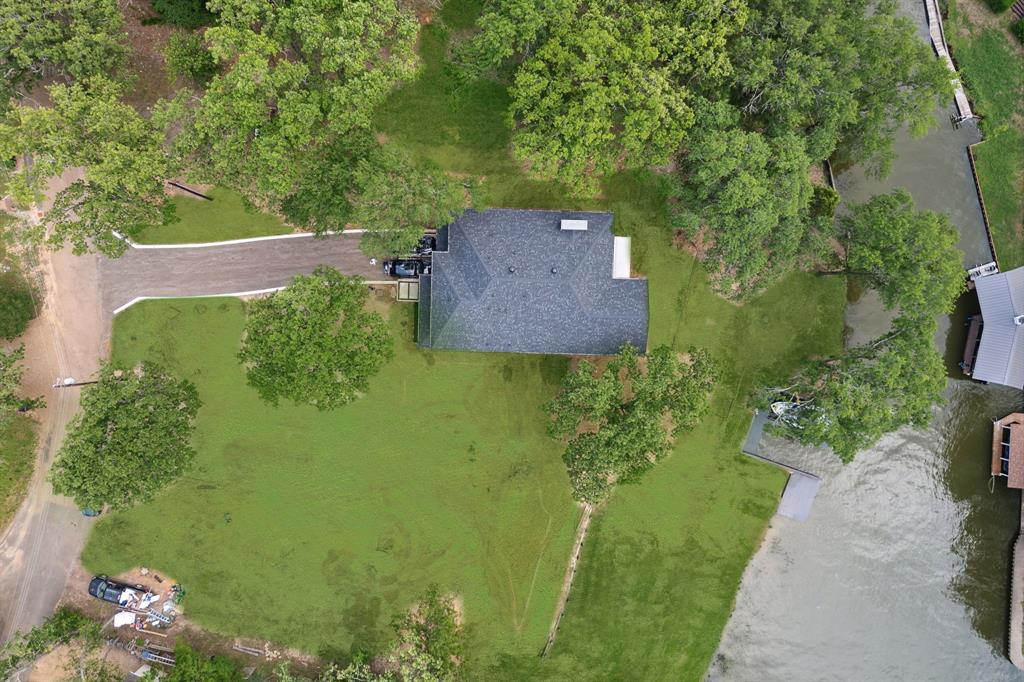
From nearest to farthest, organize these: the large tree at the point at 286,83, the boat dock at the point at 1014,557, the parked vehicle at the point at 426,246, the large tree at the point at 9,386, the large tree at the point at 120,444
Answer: the large tree at the point at 286,83 < the large tree at the point at 120,444 < the large tree at the point at 9,386 < the parked vehicle at the point at 426,246 < the boat dock at the point at 1014,557

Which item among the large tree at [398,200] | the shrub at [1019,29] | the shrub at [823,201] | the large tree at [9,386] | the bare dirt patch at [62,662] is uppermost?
the shrub at [1019,29]

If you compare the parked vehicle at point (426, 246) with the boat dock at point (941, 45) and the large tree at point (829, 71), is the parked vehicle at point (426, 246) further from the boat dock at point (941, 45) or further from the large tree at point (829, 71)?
the boat dock at point (941, 45)

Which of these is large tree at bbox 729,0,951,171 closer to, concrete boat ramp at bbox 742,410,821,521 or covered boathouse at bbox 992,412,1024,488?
concrete boat ramp at bbox 742,410,821,521

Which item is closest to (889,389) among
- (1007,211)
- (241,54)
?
(1007,211)

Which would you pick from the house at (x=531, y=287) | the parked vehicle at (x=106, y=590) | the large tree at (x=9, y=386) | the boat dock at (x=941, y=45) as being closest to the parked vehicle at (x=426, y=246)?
the house at (x=531, y=287)

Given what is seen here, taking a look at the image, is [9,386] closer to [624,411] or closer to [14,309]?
[14,309]

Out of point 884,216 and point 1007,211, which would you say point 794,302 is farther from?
point 1007,211

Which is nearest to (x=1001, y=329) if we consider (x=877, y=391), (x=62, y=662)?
(x=877, y=391)
